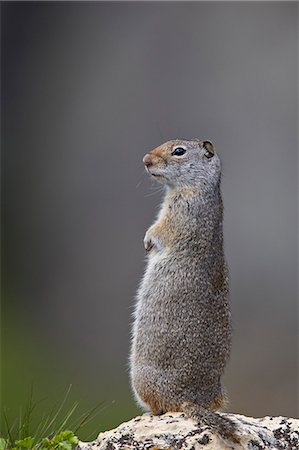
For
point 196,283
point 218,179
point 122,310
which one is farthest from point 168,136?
point 196,283

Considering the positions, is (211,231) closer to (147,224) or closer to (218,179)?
(218,179)

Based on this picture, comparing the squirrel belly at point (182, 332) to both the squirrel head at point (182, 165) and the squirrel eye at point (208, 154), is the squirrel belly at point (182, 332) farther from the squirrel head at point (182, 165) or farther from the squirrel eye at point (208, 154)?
the squirrel eye at point (208, 154)

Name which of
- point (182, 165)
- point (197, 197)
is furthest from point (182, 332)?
point (182, 165)

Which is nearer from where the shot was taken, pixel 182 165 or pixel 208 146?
pixel 182 165

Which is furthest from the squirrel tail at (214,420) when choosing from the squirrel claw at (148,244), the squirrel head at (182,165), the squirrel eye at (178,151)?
the squirrel eye at (178,151)

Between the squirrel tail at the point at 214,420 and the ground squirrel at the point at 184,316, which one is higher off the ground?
the ground squirrel at the point at 184,316

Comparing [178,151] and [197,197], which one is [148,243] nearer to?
[197,197]

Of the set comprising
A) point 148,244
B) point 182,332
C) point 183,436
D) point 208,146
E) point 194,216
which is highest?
point 208,146
